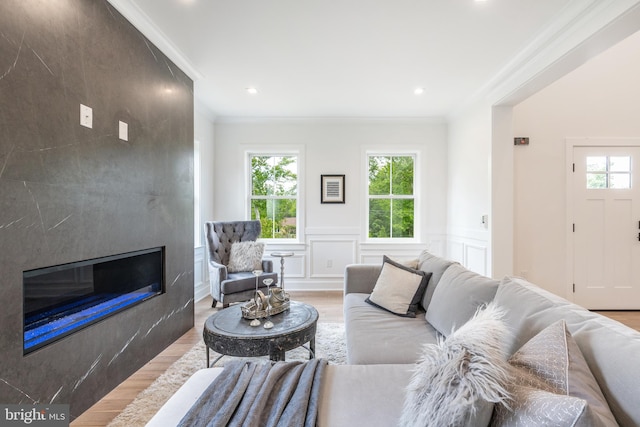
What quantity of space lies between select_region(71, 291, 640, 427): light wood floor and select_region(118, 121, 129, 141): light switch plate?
172cm

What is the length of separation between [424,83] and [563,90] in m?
1.74

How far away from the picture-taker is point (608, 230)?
3.47 metres

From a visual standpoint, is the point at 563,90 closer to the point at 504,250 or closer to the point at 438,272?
the point at 504,250

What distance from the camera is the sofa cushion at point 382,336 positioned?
1.57 meters

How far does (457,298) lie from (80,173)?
236 cm

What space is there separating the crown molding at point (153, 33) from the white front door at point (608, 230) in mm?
4435

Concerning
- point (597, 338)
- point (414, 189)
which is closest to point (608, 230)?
point (414, 189)

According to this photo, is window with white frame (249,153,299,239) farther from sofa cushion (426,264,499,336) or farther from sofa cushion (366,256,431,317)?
sofa cushion (426,264,499,336)

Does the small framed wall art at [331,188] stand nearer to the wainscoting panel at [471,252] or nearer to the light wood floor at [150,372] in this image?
the light wood floor at [150,372]

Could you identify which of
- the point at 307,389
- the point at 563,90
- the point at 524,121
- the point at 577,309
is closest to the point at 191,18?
the point at 307,389

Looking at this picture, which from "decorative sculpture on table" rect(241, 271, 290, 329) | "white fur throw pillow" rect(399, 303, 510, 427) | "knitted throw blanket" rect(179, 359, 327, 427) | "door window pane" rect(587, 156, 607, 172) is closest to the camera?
"white fur throw pillow" rect(399, 303, 510, 427)

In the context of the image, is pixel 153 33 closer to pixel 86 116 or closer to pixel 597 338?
pixel 86 116

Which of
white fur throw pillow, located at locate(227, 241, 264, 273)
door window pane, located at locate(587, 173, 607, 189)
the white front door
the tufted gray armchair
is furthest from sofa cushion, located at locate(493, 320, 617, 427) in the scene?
door window pane, located at locate(587, 173, 607, 189)

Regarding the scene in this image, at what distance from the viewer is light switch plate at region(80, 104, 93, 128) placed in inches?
68.6
